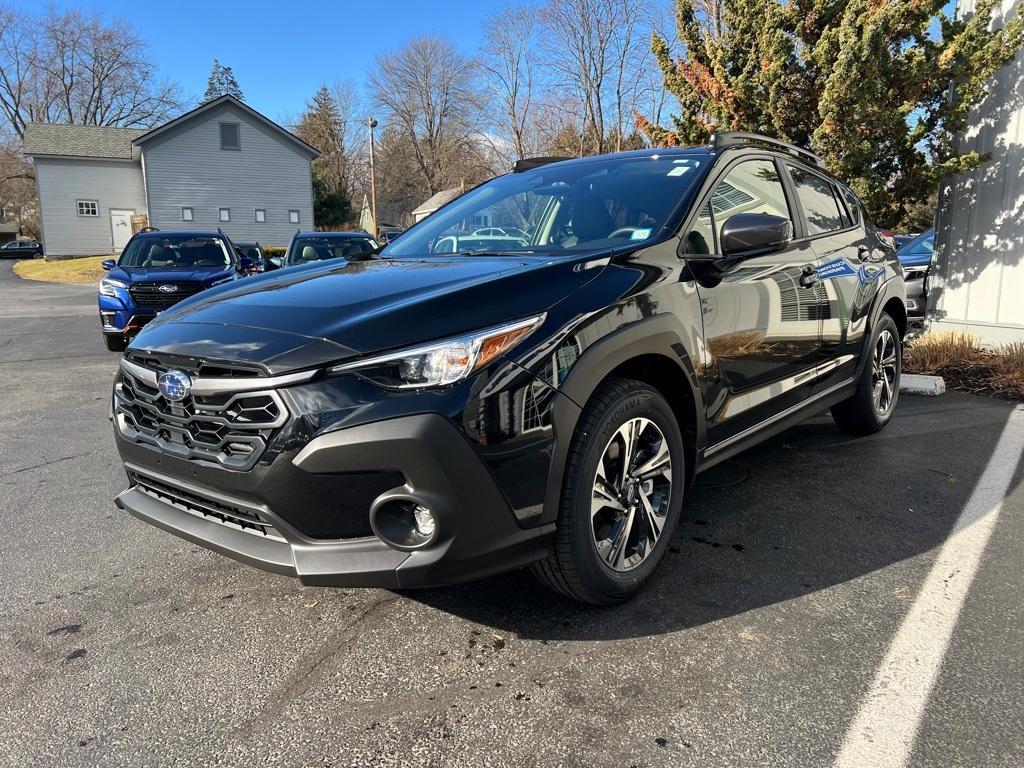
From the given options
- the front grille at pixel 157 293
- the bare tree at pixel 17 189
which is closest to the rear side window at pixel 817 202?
the front grille at pixel 157 293

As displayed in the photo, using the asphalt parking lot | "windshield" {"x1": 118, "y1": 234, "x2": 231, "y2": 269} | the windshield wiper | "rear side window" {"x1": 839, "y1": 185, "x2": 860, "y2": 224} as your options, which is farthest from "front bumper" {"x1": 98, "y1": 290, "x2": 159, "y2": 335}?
"rear side window" {"x1": 839, "y1": 185, "x2": 860, "y2": 224}

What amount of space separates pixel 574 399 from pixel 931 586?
175 centimetres

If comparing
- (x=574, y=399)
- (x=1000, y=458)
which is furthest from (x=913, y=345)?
(x=574, y=399)

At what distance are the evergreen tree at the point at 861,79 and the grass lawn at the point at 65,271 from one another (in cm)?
2482

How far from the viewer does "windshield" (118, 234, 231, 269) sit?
10.3 m

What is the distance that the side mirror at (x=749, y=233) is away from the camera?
3.04 m

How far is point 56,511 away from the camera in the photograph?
382 centimetres

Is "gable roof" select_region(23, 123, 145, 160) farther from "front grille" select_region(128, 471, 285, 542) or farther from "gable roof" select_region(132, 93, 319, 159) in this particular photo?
"front grille" select_region(128, 471, 285, 542)

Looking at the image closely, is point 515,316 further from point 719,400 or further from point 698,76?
point 698,76

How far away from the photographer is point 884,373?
5.08m

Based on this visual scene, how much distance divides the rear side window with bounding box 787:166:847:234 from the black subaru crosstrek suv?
2.40 ft

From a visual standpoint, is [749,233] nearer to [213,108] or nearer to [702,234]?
[702,234]

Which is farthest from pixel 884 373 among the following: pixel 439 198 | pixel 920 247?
pixel 439 198

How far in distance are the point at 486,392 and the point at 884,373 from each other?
156 inches
